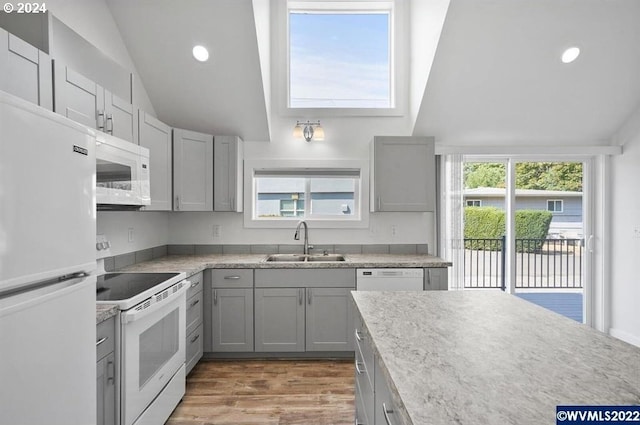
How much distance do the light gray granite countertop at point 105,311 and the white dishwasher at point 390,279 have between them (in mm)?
1947

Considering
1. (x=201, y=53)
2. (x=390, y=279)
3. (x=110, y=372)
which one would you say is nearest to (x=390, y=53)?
(x=201, y=53)

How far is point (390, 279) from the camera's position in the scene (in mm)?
3119

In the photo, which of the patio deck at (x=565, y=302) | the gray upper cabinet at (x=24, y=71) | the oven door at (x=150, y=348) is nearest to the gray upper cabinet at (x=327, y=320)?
the oven door at (x=150, y=348)

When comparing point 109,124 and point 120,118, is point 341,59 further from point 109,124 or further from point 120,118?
point 109,124

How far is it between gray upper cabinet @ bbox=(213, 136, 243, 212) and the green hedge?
96.8 inches

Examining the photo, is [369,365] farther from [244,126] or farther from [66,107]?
[244,126]

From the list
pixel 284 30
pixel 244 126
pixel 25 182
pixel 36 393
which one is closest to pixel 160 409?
pixel 36 393

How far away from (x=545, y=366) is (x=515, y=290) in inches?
131

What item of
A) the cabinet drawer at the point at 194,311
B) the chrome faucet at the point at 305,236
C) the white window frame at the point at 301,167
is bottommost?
the cabinet drawer at the point at 194,311

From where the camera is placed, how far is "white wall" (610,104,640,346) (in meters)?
3.54

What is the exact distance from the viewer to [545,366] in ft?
3.20

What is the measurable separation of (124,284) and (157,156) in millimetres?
1150

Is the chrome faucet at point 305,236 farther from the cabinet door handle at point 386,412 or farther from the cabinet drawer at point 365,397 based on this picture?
the cabinet door handle at point 386,412

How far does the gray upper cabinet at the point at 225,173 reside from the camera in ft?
11.2
